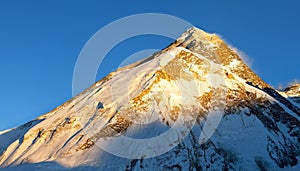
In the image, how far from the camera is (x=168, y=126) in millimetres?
110500

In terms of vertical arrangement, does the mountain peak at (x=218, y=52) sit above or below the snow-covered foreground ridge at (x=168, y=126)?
above

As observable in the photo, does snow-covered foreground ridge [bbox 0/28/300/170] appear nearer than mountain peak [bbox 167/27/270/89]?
Yes

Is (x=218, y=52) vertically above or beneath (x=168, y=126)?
above

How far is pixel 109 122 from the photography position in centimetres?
11475

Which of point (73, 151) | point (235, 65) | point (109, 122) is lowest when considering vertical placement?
point (73, 151)

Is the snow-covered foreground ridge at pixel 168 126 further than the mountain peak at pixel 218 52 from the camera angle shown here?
No

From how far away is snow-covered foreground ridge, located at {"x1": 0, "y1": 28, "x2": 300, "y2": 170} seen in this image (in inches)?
4075

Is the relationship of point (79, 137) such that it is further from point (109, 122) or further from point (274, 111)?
point (274, 111)

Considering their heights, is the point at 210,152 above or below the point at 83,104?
below

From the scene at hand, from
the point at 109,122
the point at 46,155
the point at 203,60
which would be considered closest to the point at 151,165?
the point at 109,122

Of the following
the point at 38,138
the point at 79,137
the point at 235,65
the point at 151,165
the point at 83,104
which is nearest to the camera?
the point at 151,165

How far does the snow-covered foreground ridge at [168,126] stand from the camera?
103500 mm

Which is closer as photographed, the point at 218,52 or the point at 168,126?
the point at 168,126

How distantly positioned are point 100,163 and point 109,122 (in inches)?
654
